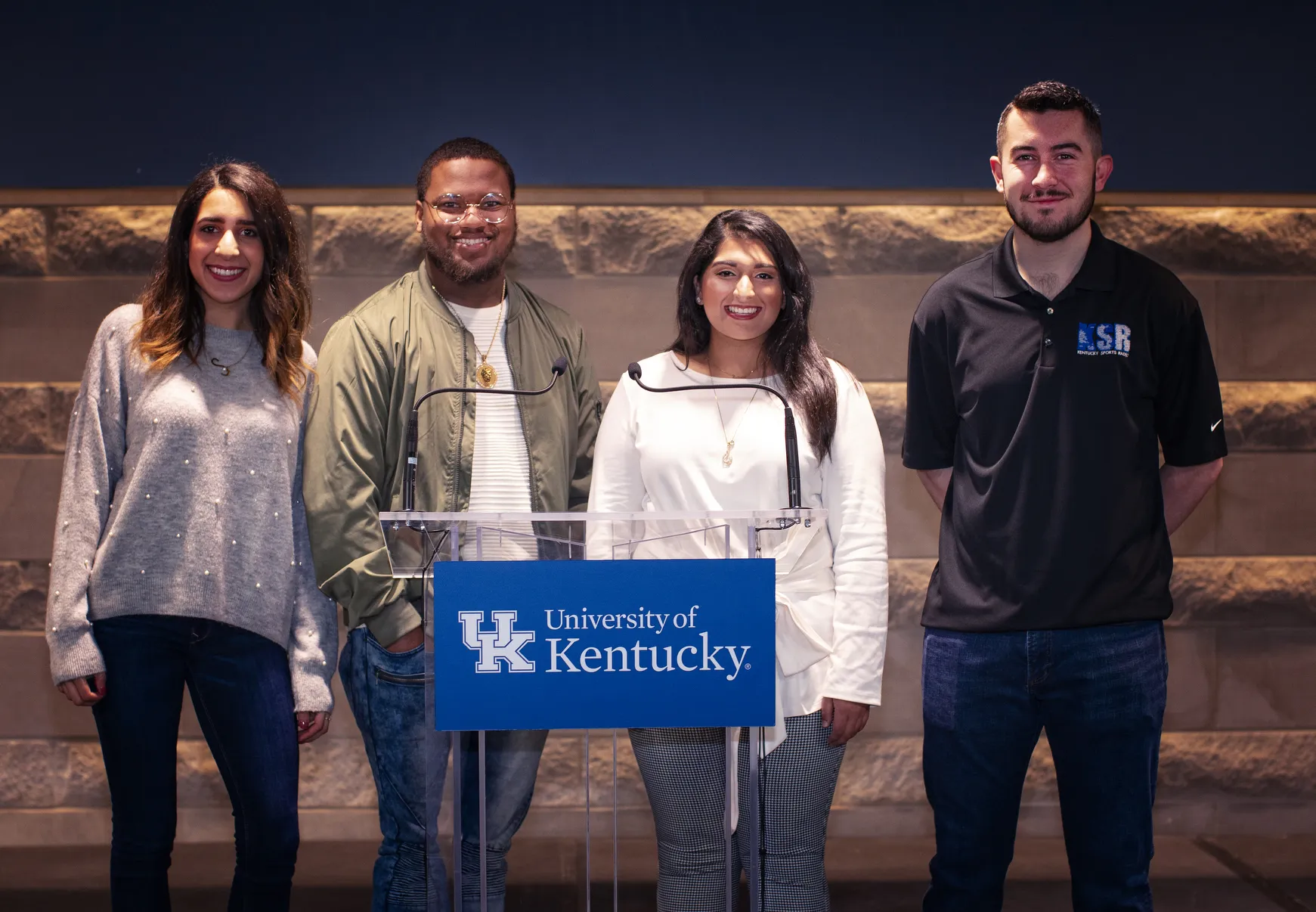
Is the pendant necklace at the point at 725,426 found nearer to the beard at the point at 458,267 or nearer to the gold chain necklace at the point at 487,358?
the gold chain necklace at the point at 487,358

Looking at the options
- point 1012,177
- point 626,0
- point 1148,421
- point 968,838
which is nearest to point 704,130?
point 626,0

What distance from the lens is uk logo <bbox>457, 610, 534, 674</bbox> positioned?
1.71 metres

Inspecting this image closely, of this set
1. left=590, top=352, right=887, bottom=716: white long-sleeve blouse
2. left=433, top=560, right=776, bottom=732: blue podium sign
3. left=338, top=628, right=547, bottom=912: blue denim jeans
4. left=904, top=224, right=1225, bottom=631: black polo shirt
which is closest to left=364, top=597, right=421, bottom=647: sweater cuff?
left=338, top=628, right=547, bottom=912: blue denim jeans

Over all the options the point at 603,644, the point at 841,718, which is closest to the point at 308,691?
the point at 603,644

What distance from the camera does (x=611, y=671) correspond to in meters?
Answer: 1.73

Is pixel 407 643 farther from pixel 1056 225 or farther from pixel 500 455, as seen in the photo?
pixel 1056 225

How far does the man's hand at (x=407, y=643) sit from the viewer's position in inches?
91.0

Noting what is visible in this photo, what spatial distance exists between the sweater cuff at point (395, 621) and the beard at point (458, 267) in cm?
74

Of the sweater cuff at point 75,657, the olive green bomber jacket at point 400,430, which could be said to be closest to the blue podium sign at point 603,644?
the olive green bomber jacket at point 400,430

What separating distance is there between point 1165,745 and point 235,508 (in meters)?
3.10

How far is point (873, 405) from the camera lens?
3.88m

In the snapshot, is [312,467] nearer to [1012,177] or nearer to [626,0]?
[1012,177]

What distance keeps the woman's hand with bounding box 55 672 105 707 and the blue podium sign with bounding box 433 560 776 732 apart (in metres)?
0.94

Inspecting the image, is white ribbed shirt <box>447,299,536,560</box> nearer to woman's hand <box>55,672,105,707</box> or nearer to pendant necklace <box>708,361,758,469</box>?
pendant necklace <box>708,361,758,469</box>
